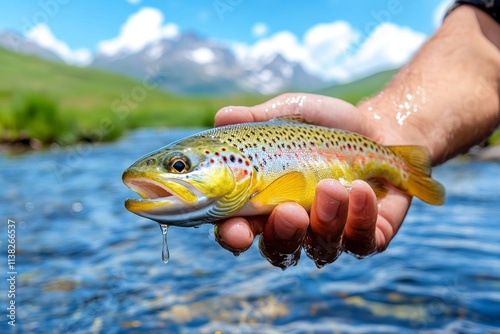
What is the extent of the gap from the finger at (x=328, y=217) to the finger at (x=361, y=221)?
80 millimetres

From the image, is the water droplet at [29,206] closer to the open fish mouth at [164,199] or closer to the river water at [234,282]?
the river water at [234,282]

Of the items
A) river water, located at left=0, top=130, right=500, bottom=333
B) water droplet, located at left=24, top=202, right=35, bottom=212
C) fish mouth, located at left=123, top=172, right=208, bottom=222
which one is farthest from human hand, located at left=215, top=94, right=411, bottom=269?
water droplet, located at left=24, top=202, right=35, bottom=212

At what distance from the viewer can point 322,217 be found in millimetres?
3080

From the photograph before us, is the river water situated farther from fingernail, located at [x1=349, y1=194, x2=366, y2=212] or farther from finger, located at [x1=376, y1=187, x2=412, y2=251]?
fingernail, located at [x1=349, y1=194, x2=366, y2=212]

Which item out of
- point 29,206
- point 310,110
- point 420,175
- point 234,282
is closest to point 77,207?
point 29,206

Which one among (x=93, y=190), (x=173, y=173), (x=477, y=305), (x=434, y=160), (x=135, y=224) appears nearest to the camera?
(x=173, y=173)

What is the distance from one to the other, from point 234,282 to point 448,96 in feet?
11.0

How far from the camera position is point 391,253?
7492 mm

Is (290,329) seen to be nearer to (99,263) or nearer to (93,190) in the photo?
(99,263)

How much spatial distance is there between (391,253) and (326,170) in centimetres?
465

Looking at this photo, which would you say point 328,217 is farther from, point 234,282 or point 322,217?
point 234,282

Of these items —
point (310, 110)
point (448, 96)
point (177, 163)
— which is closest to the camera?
point (177, 163)

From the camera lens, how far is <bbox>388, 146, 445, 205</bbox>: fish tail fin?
3.73 m

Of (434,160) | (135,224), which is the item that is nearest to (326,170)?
(434,160)
